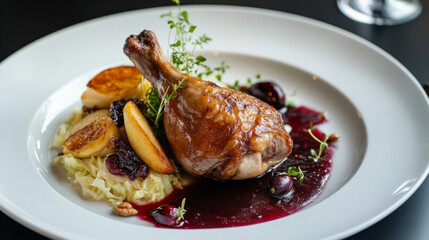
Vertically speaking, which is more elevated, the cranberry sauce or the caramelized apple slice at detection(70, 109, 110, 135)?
the caramelized apple slice at detection(70, 109, 110, 135)

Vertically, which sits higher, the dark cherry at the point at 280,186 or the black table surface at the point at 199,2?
the black table surface at the point at 199,2

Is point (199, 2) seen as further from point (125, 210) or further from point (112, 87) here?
point (125, 210)

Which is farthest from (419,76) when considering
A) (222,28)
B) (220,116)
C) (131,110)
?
(131,110)

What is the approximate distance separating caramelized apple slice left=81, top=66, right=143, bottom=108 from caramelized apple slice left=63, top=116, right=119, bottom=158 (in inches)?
11.6

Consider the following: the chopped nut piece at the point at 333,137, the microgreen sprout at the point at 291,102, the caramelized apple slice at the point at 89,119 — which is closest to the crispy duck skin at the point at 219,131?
the caramelized apple slice at the point at 89,119

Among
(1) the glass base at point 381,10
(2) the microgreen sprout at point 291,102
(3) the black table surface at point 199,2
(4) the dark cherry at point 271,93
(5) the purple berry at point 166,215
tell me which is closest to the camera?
(5) the purple berry at point 166,215

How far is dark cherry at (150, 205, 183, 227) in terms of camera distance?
2.89 meters

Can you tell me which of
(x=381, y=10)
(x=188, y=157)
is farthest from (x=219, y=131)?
(x=381, y=10)

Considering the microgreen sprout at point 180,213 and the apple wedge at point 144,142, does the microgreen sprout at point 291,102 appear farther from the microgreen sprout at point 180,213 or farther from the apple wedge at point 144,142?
the microgreen sprout at point 180,213

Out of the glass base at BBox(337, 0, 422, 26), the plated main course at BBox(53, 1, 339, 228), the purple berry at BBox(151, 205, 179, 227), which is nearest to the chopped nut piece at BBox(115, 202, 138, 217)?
the plated main course at BBox(53, 1, 339, 228)

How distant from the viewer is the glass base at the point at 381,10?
16.3 feet

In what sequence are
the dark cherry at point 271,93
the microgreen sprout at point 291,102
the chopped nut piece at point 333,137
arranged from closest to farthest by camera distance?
1. the chopped nut piece at point 333,137
2. the dark cherry at point 271,93
3. the microgreen sprout at point 291,102

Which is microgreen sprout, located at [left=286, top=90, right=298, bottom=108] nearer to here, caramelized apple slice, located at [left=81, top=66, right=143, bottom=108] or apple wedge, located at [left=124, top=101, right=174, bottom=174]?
caramelized apple slice, located at [left=81, top=66, right=143, bottom=108]

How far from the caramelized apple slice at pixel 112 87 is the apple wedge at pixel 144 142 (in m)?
0.39
